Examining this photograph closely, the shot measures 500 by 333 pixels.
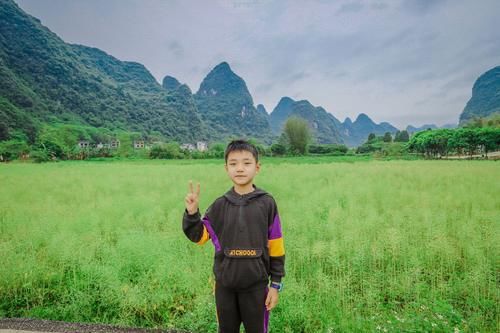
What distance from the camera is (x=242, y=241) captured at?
4.45ft

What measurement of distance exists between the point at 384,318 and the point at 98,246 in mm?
3614

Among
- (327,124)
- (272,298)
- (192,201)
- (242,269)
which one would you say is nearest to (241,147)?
(192,201)

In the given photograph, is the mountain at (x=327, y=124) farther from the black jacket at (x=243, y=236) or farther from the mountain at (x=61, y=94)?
the black jacket at (x=243, y=236)

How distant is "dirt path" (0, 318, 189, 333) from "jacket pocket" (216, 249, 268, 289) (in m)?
1.14

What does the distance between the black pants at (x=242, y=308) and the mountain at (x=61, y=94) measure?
2862cm

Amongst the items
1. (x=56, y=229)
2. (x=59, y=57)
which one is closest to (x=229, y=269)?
(x=56, y=229)

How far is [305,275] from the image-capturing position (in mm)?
3057

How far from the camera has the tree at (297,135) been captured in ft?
151

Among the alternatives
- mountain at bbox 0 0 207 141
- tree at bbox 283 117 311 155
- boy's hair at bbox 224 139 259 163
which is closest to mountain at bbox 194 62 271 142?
mountain at bbox 0 0 207 141

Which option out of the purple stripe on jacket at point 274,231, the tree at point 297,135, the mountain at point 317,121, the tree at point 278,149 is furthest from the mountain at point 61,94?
the mountain at point 317,121

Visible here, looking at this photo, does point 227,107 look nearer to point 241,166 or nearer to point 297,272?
point 297,272

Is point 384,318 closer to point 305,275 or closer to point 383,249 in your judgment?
point 305,275

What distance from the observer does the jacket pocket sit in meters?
1.33

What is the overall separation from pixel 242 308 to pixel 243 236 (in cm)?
41
